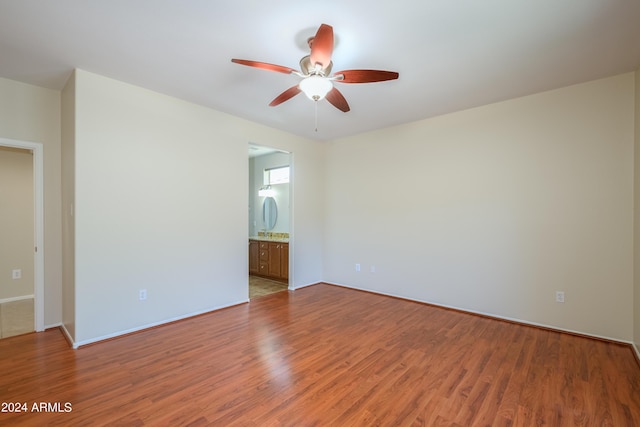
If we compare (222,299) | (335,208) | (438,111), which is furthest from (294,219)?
(438,111)

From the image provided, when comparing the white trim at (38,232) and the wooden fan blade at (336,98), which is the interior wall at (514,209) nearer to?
the wooden fan blade at (336,98)

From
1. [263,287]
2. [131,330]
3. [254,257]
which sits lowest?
[263,287]

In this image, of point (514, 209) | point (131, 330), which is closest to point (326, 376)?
point (131, 330)

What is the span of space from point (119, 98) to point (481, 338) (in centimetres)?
447

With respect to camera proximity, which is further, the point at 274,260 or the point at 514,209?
the point at 274,260

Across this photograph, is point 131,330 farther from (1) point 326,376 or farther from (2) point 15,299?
(2) point 15,299

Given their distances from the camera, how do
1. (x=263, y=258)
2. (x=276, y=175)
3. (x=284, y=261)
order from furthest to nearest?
(x=276, y=175)
(x=263, y=258)
(x=284, y=261)

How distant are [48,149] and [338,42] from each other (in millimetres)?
3237

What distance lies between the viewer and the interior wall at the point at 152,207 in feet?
8.98

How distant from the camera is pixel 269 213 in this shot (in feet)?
21.0

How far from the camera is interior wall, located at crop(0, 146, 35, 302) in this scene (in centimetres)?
393

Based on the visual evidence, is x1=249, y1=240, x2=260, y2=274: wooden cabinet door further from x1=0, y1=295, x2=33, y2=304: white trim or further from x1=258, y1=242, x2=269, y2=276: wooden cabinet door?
x1=0, y1=295, x2=33, y2=304: white trim

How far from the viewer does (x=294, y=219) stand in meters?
4.77

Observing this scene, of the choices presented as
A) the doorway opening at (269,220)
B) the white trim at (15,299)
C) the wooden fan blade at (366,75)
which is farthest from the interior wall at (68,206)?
the wooden fan blade at (366,75)
